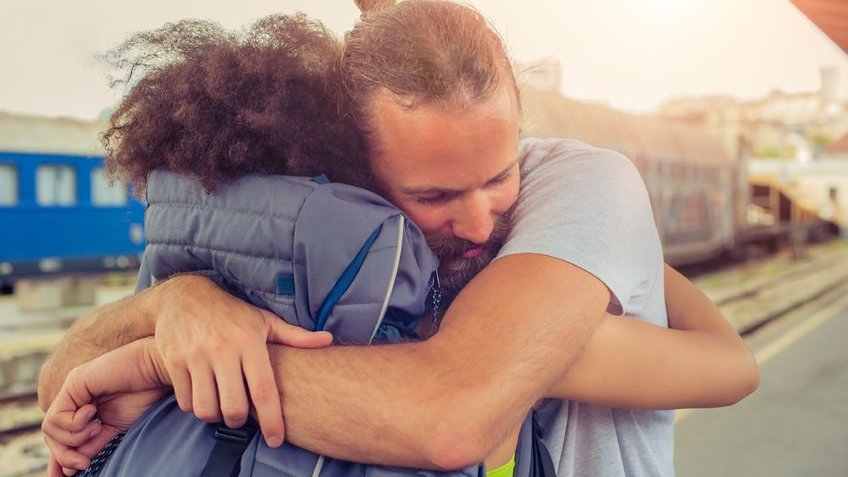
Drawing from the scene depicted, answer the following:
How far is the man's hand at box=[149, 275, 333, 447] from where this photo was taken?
116 cm

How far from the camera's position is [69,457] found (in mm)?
1308

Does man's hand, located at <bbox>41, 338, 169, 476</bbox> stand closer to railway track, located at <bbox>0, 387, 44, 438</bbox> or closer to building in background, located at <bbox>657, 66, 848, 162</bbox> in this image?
railway track, located at <bbox>0, 387, 44, 438</bbox>

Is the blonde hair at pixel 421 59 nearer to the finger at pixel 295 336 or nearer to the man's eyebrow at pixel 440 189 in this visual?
the man's eyebrow at pixel 440 189

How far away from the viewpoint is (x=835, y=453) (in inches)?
217

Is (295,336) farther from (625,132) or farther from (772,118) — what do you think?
(772,118)

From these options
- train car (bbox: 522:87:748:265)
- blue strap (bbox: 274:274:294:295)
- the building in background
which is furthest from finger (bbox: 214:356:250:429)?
the building in background

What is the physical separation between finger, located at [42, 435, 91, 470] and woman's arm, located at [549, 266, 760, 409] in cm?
81

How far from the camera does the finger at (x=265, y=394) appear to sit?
45.6 inches

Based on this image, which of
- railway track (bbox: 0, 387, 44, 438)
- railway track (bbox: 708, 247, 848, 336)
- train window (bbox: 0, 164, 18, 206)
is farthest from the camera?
train window (bbox: 0, 164, 18, 206)

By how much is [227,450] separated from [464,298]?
1.46 feet

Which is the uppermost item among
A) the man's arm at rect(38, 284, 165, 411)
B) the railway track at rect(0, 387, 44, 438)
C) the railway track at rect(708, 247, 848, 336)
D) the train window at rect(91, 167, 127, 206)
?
the man's arm at rect(38, 284, 165, 411)

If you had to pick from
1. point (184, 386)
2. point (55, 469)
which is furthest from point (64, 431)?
point (184, 386)

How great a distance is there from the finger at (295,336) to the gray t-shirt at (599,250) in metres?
0.37

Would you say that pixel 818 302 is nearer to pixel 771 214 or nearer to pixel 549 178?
pixel 549 178
